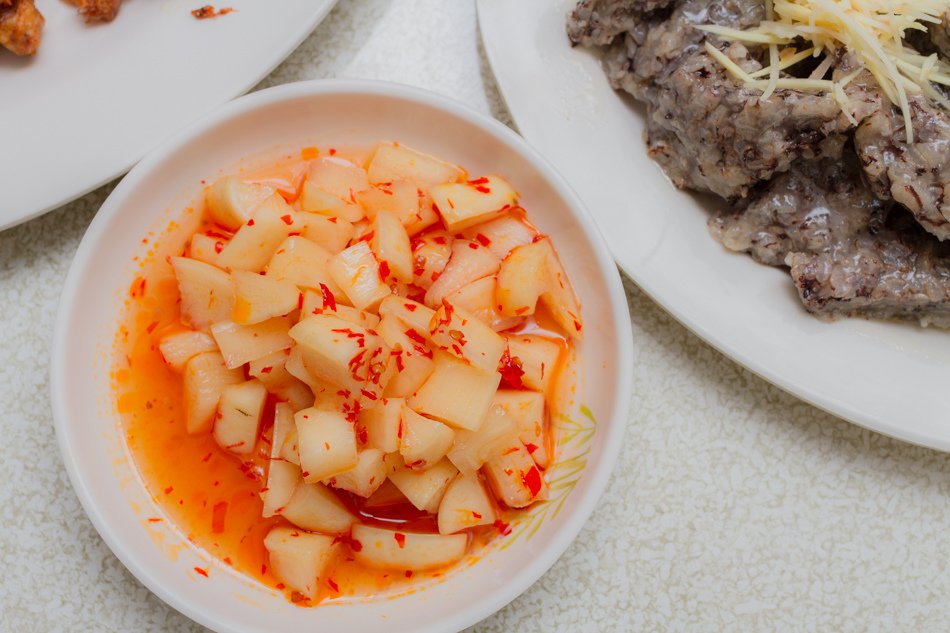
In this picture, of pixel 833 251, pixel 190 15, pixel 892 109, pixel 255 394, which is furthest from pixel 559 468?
pixel 190 15

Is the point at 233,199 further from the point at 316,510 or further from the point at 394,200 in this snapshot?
the point at 316,510

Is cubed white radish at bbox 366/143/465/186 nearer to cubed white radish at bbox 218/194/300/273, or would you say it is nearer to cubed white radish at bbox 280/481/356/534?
cubed white radish at bbox 218/194/300/273

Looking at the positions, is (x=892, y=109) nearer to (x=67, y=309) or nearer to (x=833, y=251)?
(x=833, y=251)

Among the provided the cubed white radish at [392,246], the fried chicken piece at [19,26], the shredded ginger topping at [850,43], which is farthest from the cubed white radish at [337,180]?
the shredded ginger topping at [850,43]

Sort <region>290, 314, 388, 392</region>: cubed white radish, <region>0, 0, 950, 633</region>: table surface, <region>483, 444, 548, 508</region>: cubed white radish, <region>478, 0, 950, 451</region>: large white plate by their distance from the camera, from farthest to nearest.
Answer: <region>0, 0, 950, 633</region>: table surface
<region>478, 0, 950, 451</region>: large white plate
<region>483, 444, 548, 508</region>: cubed white radish
<region>290, 314, 388, 392</region>: cubed white radish

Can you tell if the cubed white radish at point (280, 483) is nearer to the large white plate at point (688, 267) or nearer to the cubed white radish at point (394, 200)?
the cubed white radish at point (394, 200)

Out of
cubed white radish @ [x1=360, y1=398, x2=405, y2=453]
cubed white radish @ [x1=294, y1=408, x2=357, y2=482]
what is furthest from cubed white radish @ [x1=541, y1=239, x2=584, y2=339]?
cubed white radish @ [x1=294, y1=408, x2=357, y2=482]
